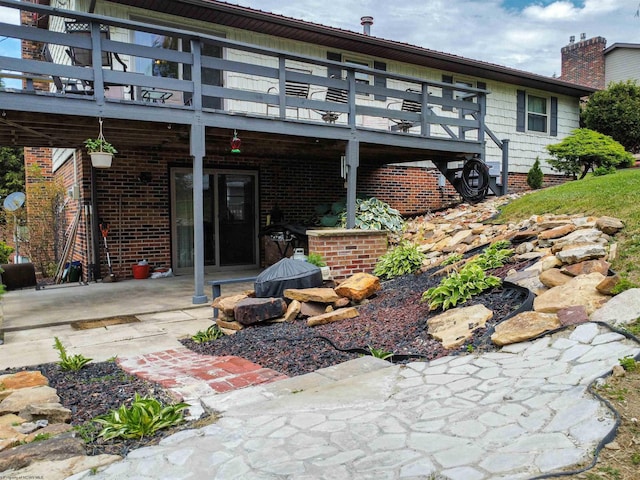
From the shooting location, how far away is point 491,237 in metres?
7.07

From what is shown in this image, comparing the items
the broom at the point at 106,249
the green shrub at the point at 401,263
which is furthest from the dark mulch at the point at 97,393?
the broom at the point at 106,249

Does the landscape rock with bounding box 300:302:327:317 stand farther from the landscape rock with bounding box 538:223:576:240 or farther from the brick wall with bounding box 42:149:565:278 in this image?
the landscape rock with bounding box 538:223:576:240

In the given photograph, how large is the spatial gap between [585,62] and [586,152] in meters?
11.6

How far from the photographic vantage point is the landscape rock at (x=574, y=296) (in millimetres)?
3836

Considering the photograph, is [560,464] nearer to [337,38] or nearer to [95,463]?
[95,463]

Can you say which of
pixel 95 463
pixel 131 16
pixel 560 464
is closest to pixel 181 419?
pixel 95 463

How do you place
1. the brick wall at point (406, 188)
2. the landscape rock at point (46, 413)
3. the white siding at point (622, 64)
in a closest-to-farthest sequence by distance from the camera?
the landscape rock at point (46, 413), the brick wall at point (406, 188), the white siding at point (622, 64)

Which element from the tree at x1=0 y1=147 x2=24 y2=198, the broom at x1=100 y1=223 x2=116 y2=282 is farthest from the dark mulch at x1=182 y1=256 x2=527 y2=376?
the tree at x1=0 y1=147 x2=24 y2=198

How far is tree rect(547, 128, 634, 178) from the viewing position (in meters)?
12.0

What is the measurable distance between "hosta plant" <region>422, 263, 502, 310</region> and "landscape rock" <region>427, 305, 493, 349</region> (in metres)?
0.20

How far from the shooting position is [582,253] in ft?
15.2

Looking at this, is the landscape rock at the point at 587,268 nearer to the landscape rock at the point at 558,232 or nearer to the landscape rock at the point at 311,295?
the landscape rock at the point at 558,232

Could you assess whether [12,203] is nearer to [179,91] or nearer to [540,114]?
[179,91]

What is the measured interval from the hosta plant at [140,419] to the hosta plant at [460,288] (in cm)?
267
